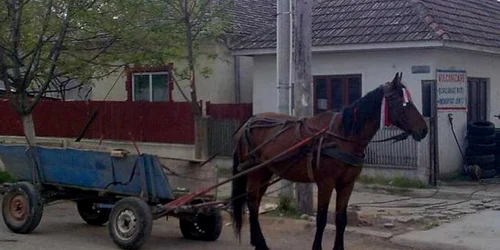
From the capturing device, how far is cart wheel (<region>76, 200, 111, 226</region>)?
13359 millimetres

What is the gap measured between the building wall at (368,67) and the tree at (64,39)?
4178mm

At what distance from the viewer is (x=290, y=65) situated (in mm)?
13969

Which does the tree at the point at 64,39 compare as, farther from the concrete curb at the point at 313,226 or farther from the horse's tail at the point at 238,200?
the horse's tail at the point at 238,200

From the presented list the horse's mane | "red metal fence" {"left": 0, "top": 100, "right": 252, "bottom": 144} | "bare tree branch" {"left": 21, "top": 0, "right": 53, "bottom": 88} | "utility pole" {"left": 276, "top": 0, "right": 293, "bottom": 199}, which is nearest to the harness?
the horse's mane

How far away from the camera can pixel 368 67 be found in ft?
63.2

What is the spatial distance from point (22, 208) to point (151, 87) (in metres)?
12.1

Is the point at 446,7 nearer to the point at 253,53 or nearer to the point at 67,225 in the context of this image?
the point at 253,53

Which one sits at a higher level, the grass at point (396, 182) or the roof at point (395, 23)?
the roof at point (395, 23)

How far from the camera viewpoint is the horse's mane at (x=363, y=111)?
32.9 ft

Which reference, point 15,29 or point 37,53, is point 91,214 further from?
Answer: point 15,29

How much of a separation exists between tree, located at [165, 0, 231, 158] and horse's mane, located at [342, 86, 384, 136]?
316 inches

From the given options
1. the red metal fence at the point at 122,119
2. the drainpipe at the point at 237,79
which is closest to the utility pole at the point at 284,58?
the red metal fence at the point at 122,119

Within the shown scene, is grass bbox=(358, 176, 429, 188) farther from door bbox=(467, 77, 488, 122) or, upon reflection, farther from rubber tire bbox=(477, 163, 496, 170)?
door bbox=(467, 77, 488, 122)

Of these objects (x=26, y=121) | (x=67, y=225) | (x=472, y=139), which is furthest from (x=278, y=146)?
(x=472, y=139)
